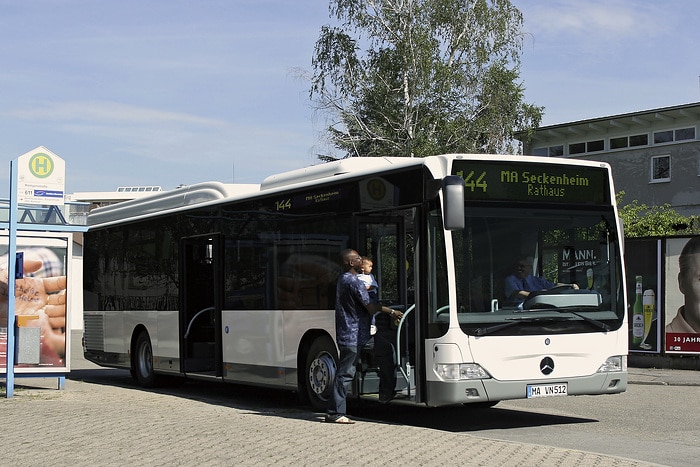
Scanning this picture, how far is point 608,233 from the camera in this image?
464 inches

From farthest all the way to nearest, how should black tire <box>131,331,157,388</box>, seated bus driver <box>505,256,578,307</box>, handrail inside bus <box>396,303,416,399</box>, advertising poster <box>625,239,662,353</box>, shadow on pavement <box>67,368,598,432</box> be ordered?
advertising poster <box>625,239,662,353</box>
black tire <box>131,331,157,388</box>
shadow on pavement <box>67,368,598,432</box>
handrail inside bus <box>396,303,416,399</box>
seated bus driver <box>505,256,578,307</box>

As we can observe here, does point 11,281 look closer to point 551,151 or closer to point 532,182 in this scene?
point 532,182

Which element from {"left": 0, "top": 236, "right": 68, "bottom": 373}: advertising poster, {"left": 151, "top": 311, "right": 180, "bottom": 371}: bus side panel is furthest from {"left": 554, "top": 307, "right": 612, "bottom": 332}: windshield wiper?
{"left": 0, "top": 236, "right": 68, "bottom": 373}: advertising poster

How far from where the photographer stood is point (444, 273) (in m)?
10.9

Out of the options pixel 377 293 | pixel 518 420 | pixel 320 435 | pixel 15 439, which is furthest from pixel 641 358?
pixel 15 439

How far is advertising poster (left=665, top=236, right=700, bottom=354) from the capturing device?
18875 mm

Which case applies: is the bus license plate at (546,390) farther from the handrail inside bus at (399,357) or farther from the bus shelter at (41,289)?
the bus shelter at (41,289)

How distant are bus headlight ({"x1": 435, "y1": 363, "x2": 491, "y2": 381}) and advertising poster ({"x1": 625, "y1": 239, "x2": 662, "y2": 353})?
369 inches

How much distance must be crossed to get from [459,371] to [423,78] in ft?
101

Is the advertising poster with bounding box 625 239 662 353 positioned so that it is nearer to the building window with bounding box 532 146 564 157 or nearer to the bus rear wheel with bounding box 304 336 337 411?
the bus rear wheel with bounding box 304 336 337 411

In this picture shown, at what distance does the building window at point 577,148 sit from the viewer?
4378 cm

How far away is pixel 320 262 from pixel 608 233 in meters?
3.36

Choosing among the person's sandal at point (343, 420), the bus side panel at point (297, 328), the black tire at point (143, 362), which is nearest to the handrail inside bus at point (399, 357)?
the person's sandal at point (343, 420)

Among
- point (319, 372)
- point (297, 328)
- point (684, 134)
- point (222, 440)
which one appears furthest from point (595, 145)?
point (222, 440)
